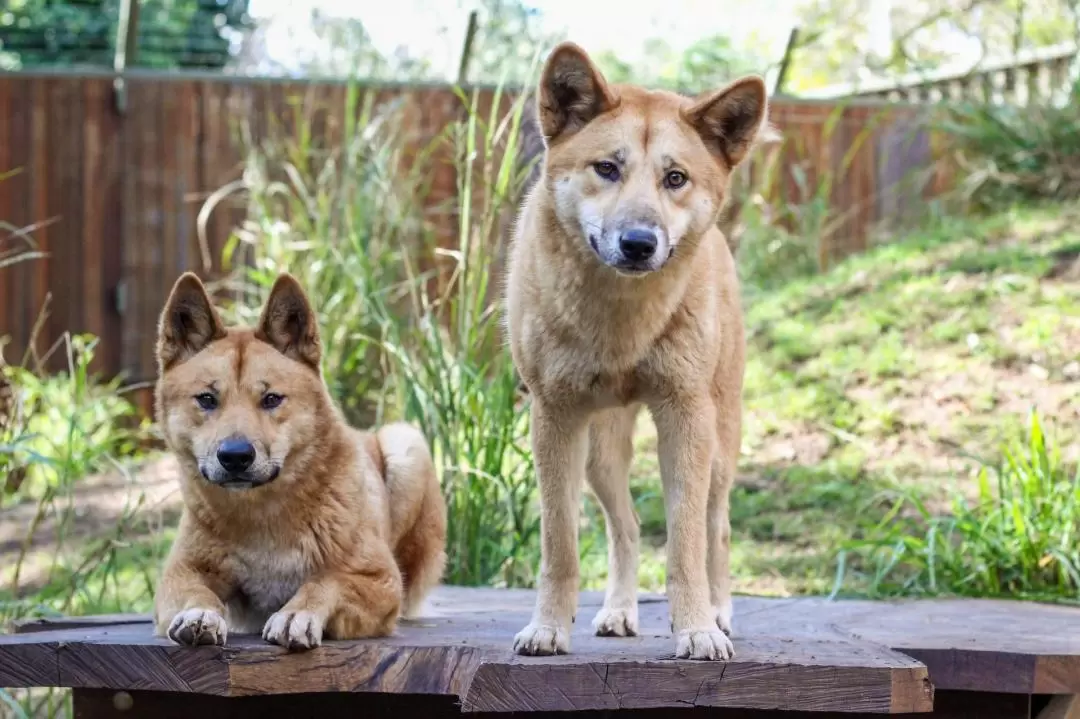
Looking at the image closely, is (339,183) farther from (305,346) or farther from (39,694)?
(305,346)

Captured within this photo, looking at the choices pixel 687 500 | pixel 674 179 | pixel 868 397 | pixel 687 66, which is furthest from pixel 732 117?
pixel 687 66

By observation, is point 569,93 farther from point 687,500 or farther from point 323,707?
point 323,707

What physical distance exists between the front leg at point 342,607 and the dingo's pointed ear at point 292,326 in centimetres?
58

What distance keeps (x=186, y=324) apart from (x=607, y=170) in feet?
3.93

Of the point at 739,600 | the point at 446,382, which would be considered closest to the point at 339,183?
the point at 446,382

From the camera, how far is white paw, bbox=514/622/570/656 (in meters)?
3.13

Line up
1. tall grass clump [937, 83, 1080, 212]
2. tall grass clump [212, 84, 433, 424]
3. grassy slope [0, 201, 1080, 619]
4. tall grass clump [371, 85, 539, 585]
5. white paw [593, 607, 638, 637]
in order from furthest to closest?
1. tall grass clump [937, 83, 1080, 212]
2. tall grass clump [212, 84, 433, 424]
3. grassy slope [0, 201, 1080, 619]
4. tall grass clump [371, 85, 539, 585]
5. white paw [593, 607, 638, 637]

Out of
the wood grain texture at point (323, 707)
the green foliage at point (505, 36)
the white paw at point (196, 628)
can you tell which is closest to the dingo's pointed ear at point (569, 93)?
the white paw at point (196, 628)

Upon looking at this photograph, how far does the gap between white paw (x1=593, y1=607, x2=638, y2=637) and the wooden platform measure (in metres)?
0.05

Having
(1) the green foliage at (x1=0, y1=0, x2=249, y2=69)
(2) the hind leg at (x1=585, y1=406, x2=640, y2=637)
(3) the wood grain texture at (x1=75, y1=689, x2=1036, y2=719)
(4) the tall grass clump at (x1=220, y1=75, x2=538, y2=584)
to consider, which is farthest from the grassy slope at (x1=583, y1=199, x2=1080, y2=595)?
(1) the green foliage at (x1=0, y1=0, x2=249, y2=69)

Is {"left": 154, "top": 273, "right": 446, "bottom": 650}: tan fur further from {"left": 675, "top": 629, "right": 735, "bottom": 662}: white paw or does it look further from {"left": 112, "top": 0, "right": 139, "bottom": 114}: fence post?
{"left": 112, "top": 0, "right": 139, "bottom": 114}: fence post

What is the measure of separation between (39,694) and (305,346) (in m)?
2.94

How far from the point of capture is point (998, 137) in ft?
29.6

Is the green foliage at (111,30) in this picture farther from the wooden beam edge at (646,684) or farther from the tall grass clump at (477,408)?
the wooden beam edge at (646,684)
